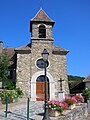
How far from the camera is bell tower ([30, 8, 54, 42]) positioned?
28.8 meters

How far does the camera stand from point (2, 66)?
25078 millimetres

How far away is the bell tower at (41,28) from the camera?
28.8 metres

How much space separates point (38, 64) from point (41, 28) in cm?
514

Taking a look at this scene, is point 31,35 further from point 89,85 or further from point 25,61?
point 89,85

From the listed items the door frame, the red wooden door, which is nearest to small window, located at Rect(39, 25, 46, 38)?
the door frame

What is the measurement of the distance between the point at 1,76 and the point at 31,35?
24.0 feet

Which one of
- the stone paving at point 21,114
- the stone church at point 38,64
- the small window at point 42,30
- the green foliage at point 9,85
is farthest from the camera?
the small window at point 42,30

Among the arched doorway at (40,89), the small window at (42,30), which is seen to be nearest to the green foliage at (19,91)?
the arched doorway at (40,89)

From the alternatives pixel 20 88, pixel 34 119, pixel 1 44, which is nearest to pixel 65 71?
pixel 20 88

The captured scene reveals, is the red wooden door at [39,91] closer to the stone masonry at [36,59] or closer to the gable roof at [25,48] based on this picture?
the stone masonry at [36,59]

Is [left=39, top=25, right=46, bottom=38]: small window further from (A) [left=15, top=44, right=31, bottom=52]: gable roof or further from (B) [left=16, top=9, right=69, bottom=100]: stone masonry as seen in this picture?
(A) [left=15, top=44, right=31, bottom=52]: gable roof

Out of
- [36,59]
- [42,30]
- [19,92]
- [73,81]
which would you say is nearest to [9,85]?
[19,92]

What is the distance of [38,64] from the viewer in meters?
28.0

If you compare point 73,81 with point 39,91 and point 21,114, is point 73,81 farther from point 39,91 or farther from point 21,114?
point 21,114
